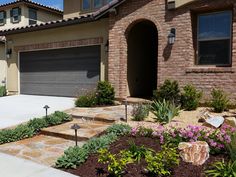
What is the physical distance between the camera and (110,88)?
12.5 meters

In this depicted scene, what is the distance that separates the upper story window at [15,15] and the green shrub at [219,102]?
871 inches

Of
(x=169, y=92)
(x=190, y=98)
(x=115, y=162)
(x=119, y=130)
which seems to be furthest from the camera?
(x=169, y=92)

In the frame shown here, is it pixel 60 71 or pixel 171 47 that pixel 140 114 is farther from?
pixel 60 71

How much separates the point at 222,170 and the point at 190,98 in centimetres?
551

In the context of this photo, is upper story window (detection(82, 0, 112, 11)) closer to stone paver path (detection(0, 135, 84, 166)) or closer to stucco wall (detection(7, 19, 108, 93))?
stucco wall (detection(7, 19, 108, 93))

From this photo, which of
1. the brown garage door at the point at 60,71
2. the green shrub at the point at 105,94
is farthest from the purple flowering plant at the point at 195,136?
the brown garage door at the point at 60,71

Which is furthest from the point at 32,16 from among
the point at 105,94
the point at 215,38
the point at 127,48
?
the point at 215,38

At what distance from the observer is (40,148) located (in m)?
7.17

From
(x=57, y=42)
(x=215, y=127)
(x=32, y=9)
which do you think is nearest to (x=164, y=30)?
(x=215, y=127)

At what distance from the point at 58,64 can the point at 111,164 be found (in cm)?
1181

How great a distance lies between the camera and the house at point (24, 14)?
27156 millimetres

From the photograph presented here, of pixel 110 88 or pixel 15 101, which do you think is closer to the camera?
pixel 110 88

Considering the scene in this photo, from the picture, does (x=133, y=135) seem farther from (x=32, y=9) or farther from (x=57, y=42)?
(x=32, y=9)

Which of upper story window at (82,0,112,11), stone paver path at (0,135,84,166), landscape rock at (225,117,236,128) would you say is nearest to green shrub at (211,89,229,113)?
landscape rock at (225,117,236,128)
